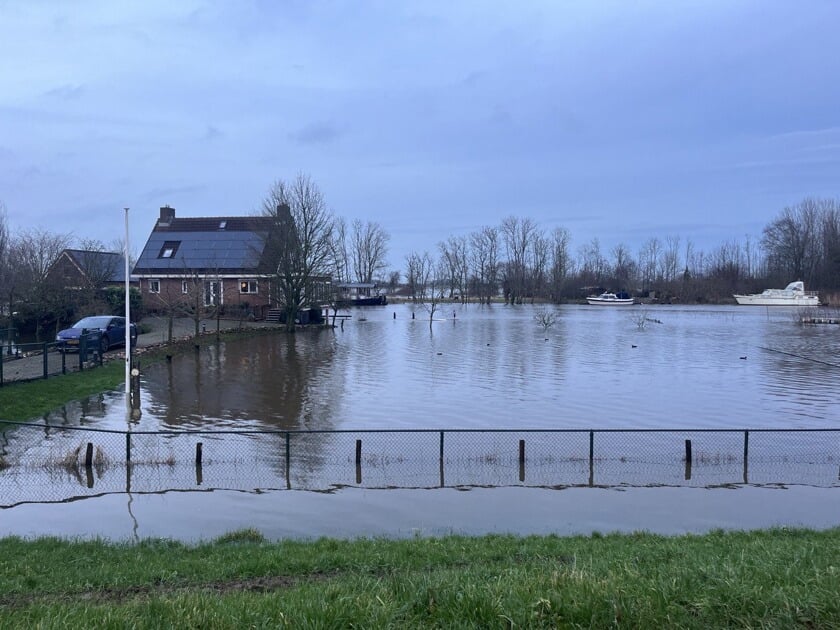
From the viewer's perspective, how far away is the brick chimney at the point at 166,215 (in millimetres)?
69688

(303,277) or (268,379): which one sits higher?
(303,277)

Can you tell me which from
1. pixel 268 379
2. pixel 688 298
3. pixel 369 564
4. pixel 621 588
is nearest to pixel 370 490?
pixel 369 564

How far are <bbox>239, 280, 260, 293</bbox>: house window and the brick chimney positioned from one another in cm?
1319

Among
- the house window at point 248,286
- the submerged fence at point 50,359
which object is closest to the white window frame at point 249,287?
the house window at point 248,286

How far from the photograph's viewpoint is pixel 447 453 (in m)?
17.1

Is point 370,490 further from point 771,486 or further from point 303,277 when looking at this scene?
point 303,277

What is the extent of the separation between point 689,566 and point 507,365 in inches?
1138

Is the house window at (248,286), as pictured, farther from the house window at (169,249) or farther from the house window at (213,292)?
the house window at (169,249)

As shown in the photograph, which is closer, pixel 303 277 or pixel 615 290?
pixel 303 277

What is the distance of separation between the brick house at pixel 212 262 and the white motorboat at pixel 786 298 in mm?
92291

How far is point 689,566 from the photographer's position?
6652 millimetres

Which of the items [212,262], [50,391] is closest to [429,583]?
[50,391]

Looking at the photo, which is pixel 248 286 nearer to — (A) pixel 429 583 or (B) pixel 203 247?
(B) pixel 203 247

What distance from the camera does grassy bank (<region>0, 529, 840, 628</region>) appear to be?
4.80 meters
